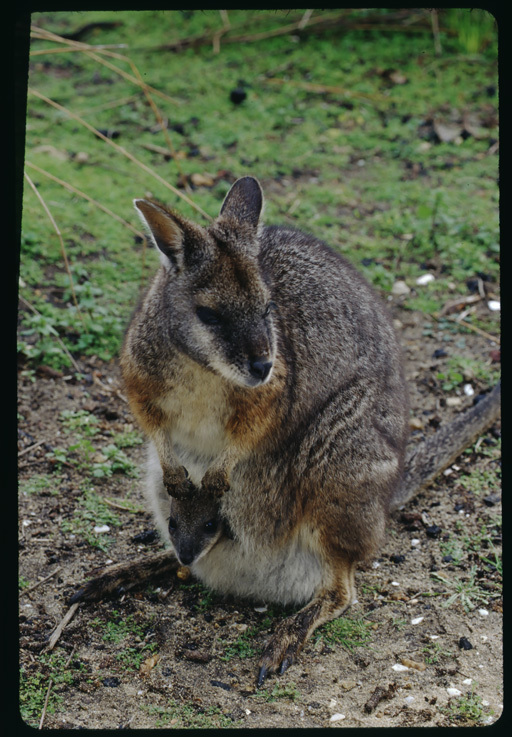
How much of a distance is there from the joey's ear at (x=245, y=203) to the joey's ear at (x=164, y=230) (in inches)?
12.3

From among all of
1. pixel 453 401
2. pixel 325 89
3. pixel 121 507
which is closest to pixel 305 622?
pixel 121 507

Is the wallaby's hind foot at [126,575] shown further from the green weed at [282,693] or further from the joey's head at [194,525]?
the green weed at [282,693]

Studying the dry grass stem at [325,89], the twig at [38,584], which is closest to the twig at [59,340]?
the twig at [38,584]

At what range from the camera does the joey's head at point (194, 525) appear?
11.3 ft

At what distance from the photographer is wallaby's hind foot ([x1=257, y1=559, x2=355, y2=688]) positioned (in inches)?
128

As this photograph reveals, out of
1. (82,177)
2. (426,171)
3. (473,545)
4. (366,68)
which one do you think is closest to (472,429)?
(473,545)

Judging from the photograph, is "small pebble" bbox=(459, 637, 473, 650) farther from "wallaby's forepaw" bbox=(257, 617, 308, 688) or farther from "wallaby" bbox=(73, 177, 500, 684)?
"wallaby's forepaw" bbox=(257, 617, 308, 688)

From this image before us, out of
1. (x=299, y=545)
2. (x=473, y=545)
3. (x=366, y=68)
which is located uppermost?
(x=366, y=68)

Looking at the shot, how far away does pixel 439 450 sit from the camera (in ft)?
13.8

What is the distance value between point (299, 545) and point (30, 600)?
122 cm

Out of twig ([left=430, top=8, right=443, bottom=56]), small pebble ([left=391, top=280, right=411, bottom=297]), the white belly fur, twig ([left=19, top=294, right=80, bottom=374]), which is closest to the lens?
the white belly fur

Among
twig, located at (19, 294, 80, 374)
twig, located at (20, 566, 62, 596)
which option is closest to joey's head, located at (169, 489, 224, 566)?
twig, located at (20, 566, 62, 596)

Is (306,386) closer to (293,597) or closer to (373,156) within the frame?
(293,597)

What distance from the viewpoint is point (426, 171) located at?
263 inches
